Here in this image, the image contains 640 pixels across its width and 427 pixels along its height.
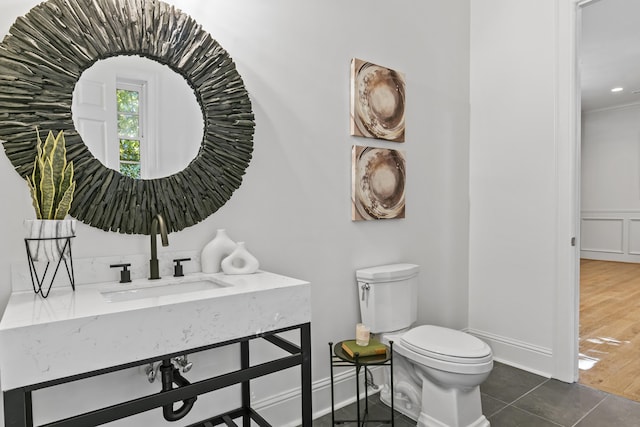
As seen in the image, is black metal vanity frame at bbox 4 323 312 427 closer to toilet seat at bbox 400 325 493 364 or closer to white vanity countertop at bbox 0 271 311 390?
white vanity countertop at bbox 0 271 311 390

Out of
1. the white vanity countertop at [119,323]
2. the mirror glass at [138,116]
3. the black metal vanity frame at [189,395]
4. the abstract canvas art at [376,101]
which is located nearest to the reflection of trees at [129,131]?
the mirror glass at [138,116]

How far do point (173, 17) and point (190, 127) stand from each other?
43cm

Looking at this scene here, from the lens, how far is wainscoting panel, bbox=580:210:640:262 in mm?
6512

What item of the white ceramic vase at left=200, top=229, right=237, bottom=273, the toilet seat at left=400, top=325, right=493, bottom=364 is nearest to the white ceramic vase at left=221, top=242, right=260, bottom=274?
the white ceramic vase at left=200, top=229, right=237, bottom=273

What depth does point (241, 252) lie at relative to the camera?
1.63 m

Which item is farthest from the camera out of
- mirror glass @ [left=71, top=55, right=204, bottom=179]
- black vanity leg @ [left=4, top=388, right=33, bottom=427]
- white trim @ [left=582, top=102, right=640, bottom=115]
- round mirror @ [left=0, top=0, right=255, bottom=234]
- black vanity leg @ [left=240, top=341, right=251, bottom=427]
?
white trim @ [left=582, top=102, right=640, bottom=115]

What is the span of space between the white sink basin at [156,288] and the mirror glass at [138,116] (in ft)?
1.39

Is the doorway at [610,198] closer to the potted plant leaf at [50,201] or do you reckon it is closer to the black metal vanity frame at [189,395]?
the black metal vanity frame at [189,395]

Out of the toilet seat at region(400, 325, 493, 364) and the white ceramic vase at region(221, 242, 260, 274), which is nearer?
the white ceramic vase at region(221, 242, 260, 274)

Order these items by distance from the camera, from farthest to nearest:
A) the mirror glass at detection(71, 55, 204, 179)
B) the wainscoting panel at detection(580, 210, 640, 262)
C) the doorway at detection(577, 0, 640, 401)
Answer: the wainscoting panel at detection(580, 210, 640, 262)
the doorway at detection(577, 0, 640, 401)
the mirror glass at detection(71, 55, 204, 179)

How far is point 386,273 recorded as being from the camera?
7.03 feet

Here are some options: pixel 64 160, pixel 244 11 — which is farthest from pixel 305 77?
pixel 64 160

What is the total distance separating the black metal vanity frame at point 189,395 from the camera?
35.6 inches

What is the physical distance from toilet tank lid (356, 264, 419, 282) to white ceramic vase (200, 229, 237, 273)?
80 cm
